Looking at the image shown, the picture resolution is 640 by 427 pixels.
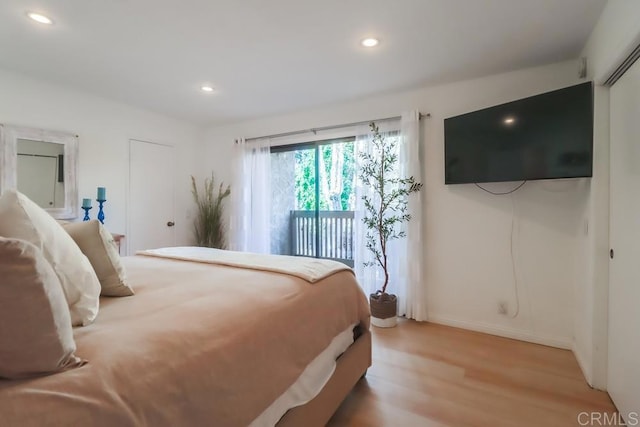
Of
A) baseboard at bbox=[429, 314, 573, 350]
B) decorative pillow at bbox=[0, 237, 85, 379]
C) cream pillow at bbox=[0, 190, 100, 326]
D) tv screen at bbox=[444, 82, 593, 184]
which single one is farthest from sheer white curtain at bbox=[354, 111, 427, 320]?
decorative pillow at bbox=[0, 237, 85, 379]

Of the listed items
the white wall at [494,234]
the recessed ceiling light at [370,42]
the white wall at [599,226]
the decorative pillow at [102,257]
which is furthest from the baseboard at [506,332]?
the decorative pillow at [102,257]

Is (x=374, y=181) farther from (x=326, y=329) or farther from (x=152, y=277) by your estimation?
(x=152, y=277)

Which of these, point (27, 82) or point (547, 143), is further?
point (27, 82)

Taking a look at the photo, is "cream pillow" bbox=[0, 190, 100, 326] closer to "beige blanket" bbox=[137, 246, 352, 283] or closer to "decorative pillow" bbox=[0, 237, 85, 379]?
"decorative pillow" bbox=[0, 237, 85, 379]

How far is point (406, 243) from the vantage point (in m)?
3.13

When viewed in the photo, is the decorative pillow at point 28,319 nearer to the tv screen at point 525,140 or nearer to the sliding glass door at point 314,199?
the tv screen at point 525,140

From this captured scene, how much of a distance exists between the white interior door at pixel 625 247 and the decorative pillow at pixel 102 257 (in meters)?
2.52

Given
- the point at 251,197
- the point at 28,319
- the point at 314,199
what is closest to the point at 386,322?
the point at 314,199

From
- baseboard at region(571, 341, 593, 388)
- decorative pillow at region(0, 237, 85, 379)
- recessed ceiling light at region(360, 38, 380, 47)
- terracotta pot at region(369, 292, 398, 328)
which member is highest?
recessed ceiling light at region(360, 38, 380, 47)

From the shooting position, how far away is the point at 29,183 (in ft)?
9.34

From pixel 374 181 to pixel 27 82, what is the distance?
3503mm

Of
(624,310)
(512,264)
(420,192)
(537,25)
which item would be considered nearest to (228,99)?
(420,192)

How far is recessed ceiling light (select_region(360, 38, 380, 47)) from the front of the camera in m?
2.19

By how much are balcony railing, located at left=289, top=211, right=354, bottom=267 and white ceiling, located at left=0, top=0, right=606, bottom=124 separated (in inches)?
59.4
